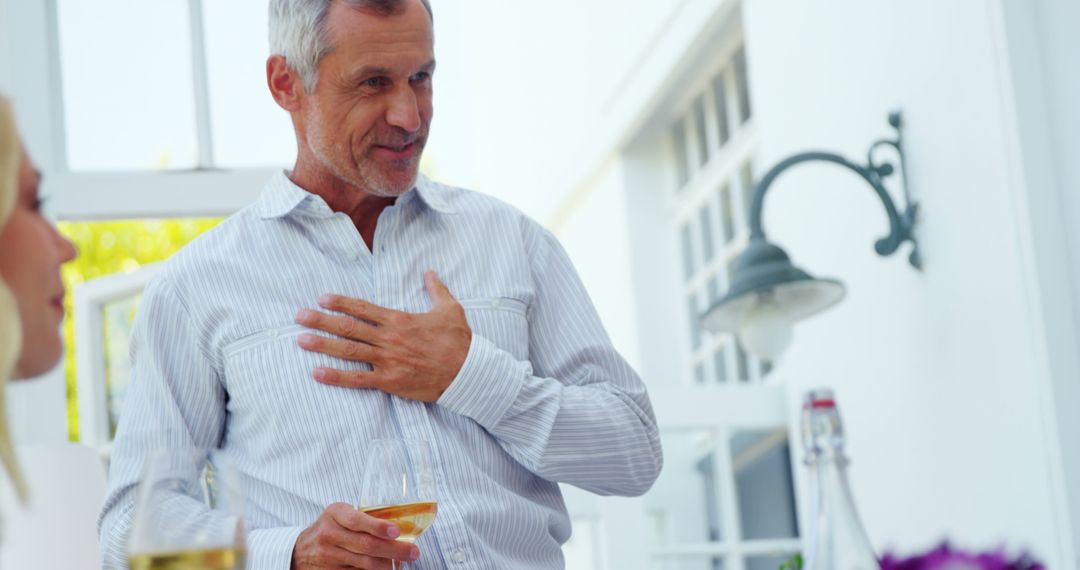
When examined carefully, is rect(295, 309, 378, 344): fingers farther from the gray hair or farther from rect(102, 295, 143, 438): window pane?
rect(102, 295, 143, 438): window pane

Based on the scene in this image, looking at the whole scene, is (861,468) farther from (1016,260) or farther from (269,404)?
(269,404)

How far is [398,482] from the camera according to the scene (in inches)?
55.9

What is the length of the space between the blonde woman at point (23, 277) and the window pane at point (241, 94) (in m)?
3.05

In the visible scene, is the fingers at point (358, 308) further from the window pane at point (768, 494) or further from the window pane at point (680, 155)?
the window pane at point (680, 155)

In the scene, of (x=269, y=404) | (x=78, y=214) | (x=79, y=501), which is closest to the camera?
(x=269, y=404)

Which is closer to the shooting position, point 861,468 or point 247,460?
point 247,460

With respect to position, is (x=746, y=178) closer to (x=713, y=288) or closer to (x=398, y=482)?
(x=713, y=288)

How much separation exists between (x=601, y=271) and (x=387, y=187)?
4.68 meters

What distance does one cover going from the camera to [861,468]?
155 inches

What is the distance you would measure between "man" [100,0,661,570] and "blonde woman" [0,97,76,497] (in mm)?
686

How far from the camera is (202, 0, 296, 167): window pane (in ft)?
13.3

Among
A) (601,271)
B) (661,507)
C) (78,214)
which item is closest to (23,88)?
(78,214)

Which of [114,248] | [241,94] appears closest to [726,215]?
[241,94]

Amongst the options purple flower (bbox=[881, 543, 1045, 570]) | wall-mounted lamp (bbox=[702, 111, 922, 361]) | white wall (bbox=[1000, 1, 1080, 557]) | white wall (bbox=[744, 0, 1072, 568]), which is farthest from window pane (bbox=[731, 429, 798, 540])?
purple flower (bbox=[881, 543, 1045, 570])
